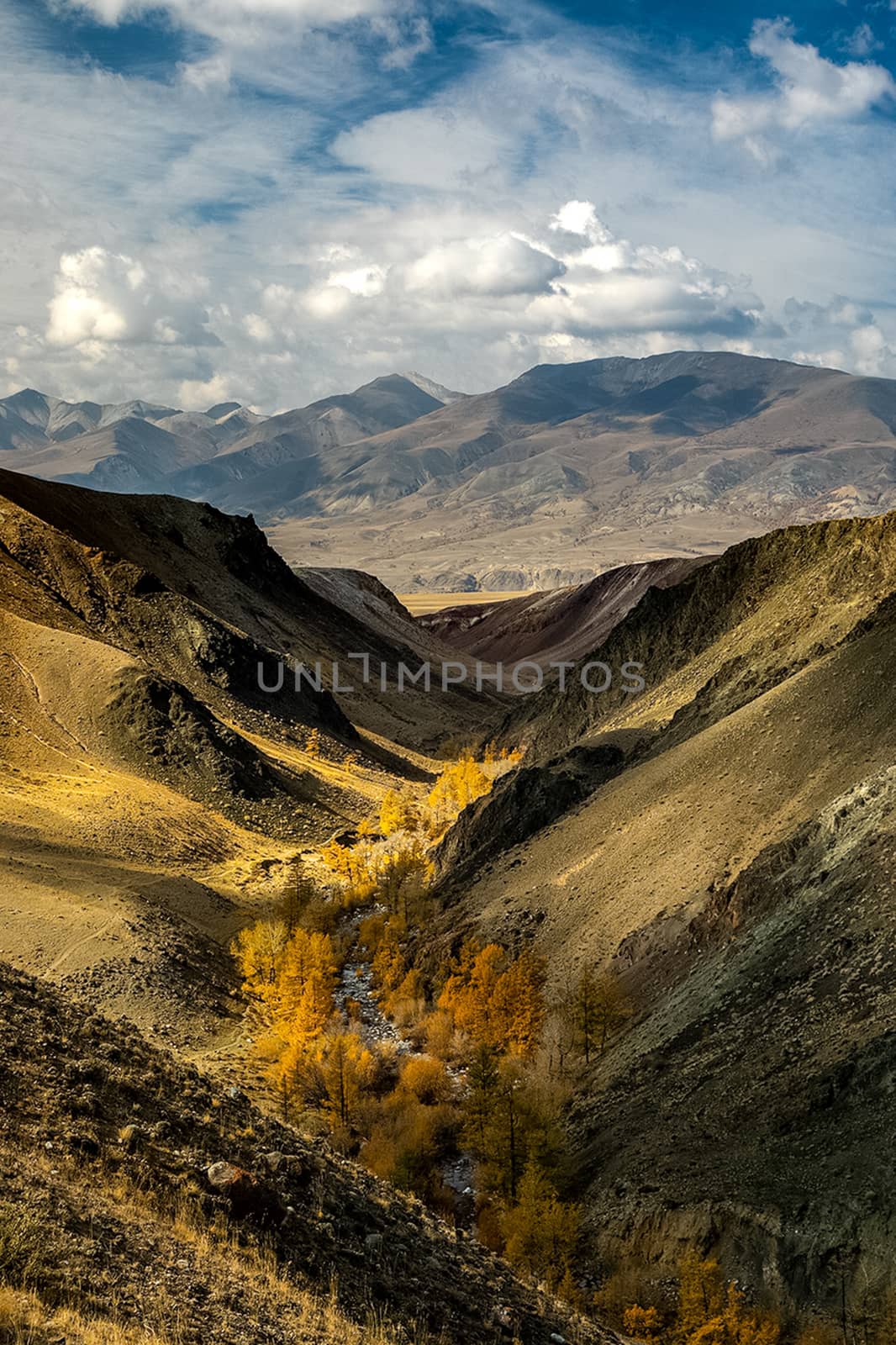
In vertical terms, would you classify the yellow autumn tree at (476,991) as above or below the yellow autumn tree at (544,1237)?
below

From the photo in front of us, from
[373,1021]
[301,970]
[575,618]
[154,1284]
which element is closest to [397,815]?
[301,970]

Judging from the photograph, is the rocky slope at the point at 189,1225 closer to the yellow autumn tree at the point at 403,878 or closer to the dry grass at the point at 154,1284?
the dry grass at the point at 154,1284

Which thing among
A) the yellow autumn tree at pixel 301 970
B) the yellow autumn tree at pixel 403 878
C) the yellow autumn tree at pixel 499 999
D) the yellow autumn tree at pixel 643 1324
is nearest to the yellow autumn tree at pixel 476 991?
the yellow autumn tree at pixel 499 999

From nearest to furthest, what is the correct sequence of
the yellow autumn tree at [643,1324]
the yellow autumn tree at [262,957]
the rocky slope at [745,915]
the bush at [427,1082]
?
the yellow autumn tree at [643,1324] → the rocky slope at [745,915] → the bush at [427,1082] → the yellow autumn tree at [262,957]

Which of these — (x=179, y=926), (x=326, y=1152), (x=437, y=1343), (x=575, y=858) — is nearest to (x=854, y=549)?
(x=575, y=858)

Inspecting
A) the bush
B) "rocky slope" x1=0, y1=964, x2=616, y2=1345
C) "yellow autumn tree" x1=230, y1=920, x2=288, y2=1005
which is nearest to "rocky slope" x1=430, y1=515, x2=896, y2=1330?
the bush

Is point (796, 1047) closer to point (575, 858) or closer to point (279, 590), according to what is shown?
point (575, 858)
